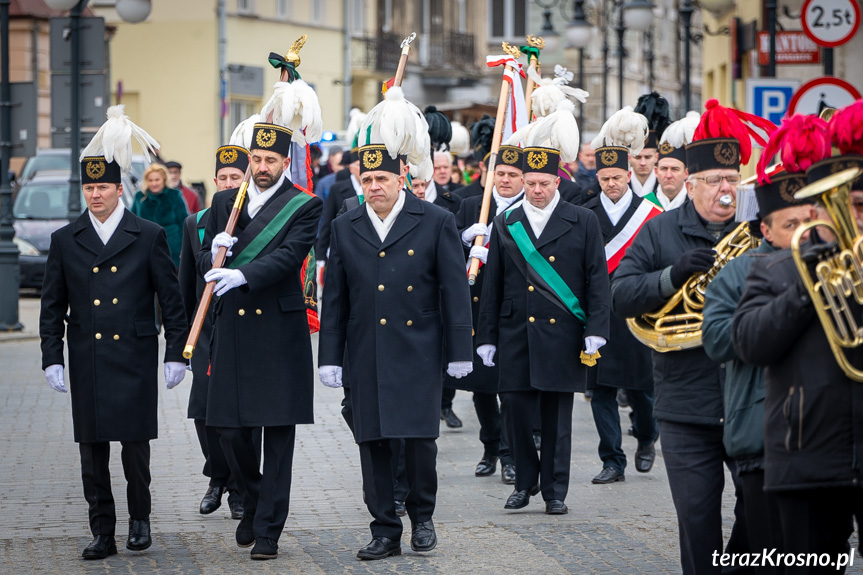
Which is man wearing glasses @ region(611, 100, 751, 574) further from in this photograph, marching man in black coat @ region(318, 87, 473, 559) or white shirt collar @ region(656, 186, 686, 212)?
white shirt collar @ region(656, 186, 686, 212)

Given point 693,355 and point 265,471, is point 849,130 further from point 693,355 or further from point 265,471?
point 265,471

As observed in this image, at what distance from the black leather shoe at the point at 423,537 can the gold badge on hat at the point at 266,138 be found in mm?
2060

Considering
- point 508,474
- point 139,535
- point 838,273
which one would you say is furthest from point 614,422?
point 838,273

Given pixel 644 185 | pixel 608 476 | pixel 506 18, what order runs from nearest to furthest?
pixel 608 476
pixel 644 185
pixel 506 18

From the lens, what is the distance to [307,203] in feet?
26.2

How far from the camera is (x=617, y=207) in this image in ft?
35.4

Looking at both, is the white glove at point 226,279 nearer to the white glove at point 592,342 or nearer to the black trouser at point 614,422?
the white glove at point 592,342

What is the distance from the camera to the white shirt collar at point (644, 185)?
11.8m

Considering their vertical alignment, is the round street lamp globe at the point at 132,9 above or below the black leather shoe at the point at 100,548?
above

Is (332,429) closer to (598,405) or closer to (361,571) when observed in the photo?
(598,405)

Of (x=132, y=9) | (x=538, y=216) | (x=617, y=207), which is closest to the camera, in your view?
(x=538, y=216)

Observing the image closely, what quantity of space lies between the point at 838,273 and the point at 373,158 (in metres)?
3.49

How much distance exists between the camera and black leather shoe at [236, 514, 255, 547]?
7.86 meters

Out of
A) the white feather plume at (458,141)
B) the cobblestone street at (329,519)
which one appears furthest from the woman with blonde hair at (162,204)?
the cobblestone street at (329,519)
